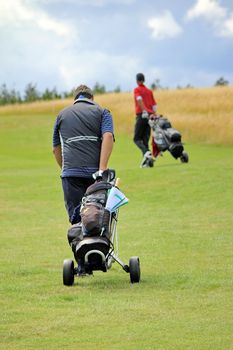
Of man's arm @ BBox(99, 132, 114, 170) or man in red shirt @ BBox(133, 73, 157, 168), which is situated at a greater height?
man's arm @ BBox(99, 132, 114, 170)

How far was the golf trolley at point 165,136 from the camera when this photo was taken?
82.7 feet

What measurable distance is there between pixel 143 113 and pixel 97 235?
→ 50.4 feet

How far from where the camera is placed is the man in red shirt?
83.3 ft

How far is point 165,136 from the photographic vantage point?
83.4 feet

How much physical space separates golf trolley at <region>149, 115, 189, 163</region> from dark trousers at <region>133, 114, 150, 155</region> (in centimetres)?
36

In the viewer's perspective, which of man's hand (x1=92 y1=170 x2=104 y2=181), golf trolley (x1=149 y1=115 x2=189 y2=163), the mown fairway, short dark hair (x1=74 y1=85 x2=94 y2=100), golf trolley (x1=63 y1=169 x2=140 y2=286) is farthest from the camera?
golf trolley (x1=149 y1=115 x2=189 y2=163)

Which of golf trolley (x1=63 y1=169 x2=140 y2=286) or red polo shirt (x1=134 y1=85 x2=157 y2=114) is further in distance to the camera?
red polo shirt (x1=134 y1=85 x2=157 y2=114)

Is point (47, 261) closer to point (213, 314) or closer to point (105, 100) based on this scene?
point (213, 314)

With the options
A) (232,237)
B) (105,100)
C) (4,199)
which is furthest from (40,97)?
(232,237)

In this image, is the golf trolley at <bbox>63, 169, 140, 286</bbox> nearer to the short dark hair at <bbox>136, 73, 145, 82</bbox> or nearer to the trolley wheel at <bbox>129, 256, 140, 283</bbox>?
the trolley wheel at <bbox>129, 256, 140, 283</bbox>

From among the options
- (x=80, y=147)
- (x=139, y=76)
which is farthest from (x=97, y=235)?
(x=139, y=76)

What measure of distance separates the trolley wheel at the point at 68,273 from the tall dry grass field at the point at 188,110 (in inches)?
1039

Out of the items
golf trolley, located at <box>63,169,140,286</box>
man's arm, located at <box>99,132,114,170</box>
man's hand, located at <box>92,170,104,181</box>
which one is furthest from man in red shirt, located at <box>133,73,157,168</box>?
golf trolley, located at <box>63,169,140,286</box>

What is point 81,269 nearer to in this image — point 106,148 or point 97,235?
point 97,235
